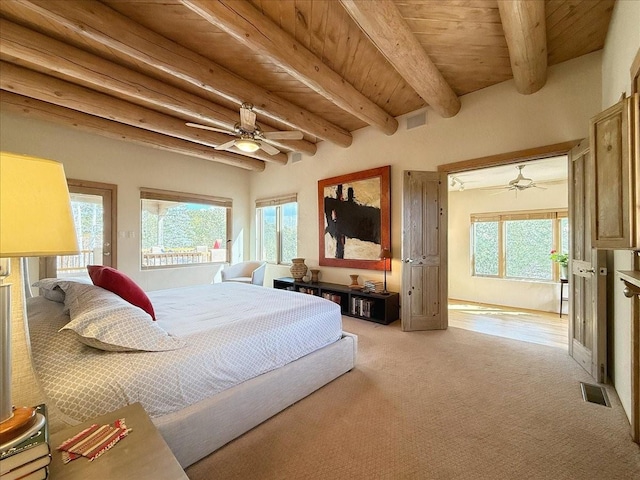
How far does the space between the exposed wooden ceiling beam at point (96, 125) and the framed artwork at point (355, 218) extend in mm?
2330

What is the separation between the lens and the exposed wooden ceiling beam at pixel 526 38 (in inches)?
78.9

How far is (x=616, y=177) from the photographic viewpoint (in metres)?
1.49

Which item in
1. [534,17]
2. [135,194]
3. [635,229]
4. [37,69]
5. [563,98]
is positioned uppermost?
[37,69]

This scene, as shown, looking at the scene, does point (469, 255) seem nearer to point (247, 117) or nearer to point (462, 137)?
point (462, 137)

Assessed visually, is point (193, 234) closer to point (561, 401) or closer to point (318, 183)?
point (318, 183)

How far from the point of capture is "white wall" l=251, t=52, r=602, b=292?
2854 mm

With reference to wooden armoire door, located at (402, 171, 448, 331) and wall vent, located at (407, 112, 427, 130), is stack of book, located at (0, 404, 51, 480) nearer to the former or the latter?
wooden armoire door, located at (402, 171, 448, 331)

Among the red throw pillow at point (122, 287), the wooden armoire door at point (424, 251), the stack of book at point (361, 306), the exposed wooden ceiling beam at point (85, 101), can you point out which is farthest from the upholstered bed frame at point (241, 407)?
the exposed wooden ceiling beam at point (85, 101)

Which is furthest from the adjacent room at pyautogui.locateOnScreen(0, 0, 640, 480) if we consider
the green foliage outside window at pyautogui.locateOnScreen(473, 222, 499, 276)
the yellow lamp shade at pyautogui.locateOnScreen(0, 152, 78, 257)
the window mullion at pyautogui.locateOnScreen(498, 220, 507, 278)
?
the green foliage outside window at pyautogui.locateOnScreen(473, 222, 499, 276)

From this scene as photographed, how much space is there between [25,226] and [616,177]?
254cm

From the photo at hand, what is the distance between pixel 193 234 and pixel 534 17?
5786 millimetres

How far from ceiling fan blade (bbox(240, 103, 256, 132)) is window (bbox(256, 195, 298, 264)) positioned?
270 cm

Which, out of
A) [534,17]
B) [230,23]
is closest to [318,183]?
[230,23]

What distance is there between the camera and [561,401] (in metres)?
2.06
